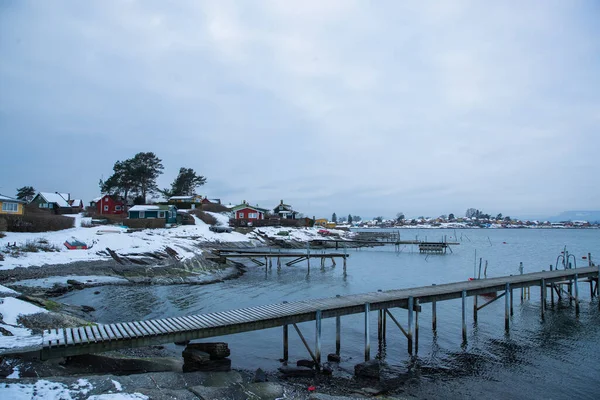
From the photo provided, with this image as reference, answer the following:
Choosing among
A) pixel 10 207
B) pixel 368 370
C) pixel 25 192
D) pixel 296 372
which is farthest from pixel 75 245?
pixel 25 192

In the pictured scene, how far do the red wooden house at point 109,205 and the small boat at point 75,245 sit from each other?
42.2 metres

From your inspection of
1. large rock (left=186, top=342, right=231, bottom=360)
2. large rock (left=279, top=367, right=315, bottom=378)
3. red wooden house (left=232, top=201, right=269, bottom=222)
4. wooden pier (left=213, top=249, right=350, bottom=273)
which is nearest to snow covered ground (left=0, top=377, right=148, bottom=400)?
large rock (left=186, top=342, right=231, bottom=360)

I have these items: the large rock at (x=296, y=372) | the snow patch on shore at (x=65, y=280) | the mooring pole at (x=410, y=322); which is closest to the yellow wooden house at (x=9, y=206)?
the snow patch on shore at (x=65, y=280)

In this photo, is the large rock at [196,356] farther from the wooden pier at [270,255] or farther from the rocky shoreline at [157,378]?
the wooden pier at [270,255]

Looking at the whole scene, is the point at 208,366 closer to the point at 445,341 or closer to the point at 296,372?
the point at 296,372


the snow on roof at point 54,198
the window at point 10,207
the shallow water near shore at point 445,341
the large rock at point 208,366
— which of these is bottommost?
the shallow water near shore at point 445,341

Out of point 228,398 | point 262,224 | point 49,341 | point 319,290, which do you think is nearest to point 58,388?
point 49,341

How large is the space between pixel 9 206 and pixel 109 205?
31011 millimetres

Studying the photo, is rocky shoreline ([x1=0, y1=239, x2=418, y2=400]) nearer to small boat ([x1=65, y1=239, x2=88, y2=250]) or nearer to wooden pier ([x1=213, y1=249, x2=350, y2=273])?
small boat ([x1=65, y1=239, x2=88, y2=250])

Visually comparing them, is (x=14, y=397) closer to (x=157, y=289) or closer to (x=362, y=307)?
(x=362, y=307)

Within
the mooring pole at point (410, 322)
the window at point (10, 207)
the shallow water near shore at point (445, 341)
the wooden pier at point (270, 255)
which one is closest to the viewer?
the shallow water near shore at point (445, 341)

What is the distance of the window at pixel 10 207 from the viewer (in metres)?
42.0

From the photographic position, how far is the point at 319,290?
30688 mm

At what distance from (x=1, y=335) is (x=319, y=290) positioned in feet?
74.0
